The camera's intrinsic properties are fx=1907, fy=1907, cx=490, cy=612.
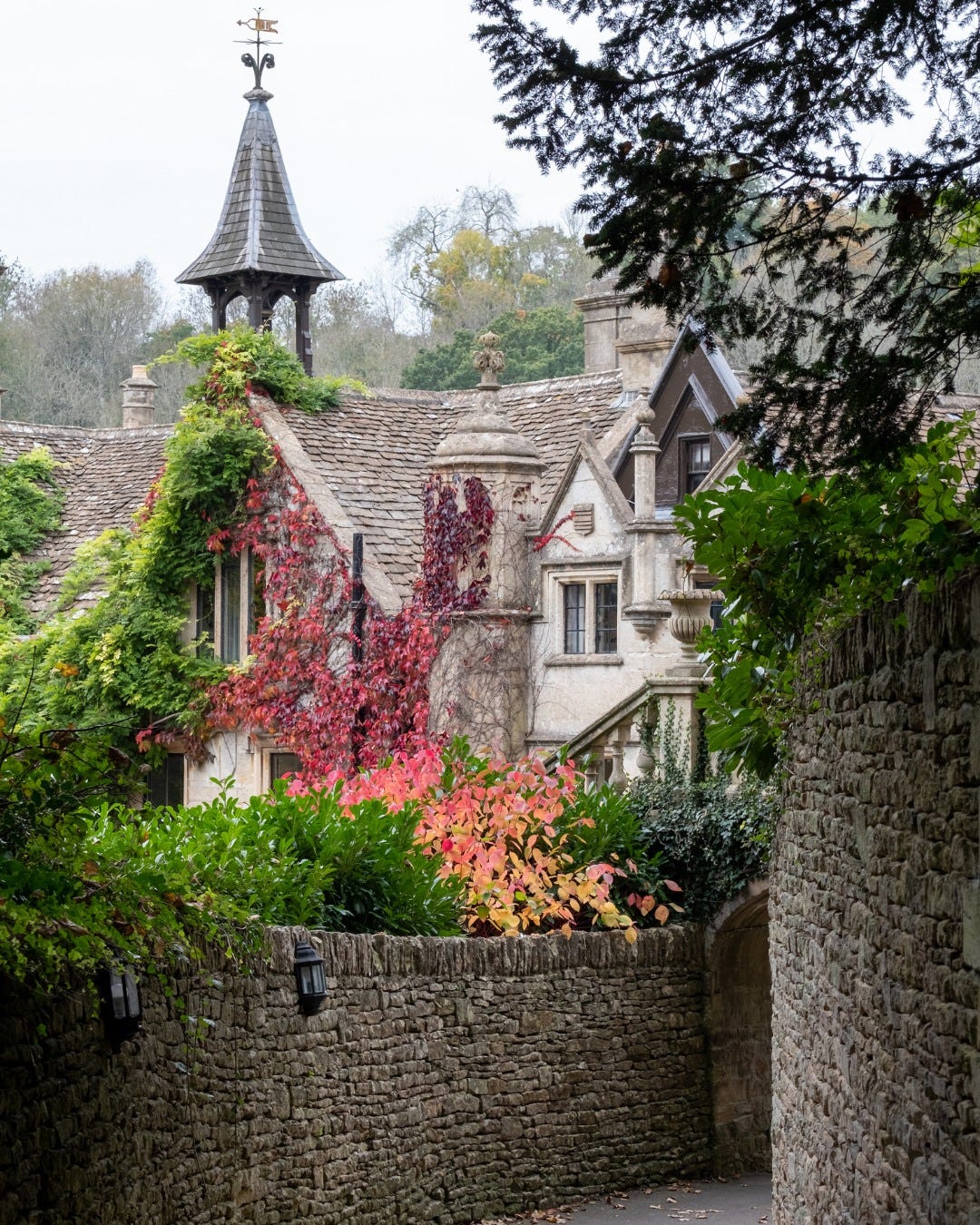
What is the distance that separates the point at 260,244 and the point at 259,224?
497 millimetres

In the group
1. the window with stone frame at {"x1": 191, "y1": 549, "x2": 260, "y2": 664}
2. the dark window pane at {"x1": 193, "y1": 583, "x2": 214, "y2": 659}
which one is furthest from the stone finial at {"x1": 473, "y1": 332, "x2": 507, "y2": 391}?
the dark window pane at {"x1": 193, "y1": 583, "x2": 214, "y2": 659}

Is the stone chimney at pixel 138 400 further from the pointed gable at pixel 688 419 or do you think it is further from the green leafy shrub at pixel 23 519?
the pointed gable at pixel 688 419

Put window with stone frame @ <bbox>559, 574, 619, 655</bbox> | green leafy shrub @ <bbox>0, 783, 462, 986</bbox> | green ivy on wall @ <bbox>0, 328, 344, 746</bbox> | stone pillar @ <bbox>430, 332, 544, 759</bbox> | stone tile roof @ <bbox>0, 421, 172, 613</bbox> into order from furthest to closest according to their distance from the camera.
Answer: stone tile roof @ <bbox>0, 421, 172, 613</bbox> < green ivy on wall @ <bbox>0, 328, 344, 746</bbox> < stone pillar @ <bbox>430, 332, 544, 759</bbox> < window with stone frame @ <bbox>559, 574, 619, 655</bbox> < green leafy shrub @ <bbox>0, 783, 462, 986</bbox>

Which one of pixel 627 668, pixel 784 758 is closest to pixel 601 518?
pixel 627 668

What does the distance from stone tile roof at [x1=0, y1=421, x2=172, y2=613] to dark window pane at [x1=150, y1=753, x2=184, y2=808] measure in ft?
9.47

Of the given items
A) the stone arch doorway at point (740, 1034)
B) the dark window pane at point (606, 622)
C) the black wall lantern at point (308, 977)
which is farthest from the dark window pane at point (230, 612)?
the black wall lantern at point (308, 977)

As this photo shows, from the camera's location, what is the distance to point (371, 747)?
2150cm

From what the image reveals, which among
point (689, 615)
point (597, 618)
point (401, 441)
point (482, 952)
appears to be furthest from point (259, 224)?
point (482, 952)

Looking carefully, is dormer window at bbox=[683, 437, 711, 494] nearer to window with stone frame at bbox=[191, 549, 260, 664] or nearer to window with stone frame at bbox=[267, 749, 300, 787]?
window with stone frame at bbox=[191, 549, 260, 664]

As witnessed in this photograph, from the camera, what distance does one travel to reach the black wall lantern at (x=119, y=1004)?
7.18 m

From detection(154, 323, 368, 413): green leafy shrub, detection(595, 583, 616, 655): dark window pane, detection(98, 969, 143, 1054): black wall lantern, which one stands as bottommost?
detection(98, 969, 143, 1054): black wall lantern

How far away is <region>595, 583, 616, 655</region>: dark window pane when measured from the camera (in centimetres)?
2077

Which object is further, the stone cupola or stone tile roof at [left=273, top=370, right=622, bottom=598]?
the stone cupola

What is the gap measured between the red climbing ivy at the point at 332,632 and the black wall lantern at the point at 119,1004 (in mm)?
13226
